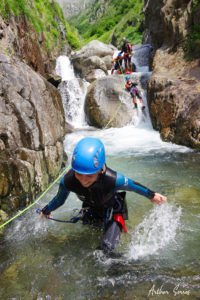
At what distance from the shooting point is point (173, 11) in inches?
602

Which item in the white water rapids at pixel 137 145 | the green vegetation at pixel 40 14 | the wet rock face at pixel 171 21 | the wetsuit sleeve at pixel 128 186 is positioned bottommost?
the white water rapids at pixel 137 145

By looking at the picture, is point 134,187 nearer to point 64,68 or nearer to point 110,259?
point 110,259

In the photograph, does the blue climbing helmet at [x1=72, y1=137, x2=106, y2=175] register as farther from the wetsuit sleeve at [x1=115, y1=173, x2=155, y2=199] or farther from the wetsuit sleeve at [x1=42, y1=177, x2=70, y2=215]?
the wetsuit sleeve at [x1=42, y1=177, x2=70, y2=215]

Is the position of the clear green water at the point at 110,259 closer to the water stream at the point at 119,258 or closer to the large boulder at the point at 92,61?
the water stream at the point at 119,258

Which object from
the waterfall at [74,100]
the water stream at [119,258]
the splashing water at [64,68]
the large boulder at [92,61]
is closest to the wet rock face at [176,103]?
the water stream at [119,258]

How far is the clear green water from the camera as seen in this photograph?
3.69 metres

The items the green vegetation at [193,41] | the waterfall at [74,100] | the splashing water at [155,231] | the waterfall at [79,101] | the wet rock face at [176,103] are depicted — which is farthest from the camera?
the waterfall at [74,100]

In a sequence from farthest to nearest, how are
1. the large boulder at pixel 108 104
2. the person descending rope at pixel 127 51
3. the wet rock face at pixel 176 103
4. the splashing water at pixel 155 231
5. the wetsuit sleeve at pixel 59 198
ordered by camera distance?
the person descending rope at pixel 127 51
the large boulder at pixel 108 104
the wet rock face at pixel 176 103
the splashing water at pixel 155 231
the wetsuit sleeve at pixel 59 198

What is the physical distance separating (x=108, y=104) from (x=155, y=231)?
37.0 feet

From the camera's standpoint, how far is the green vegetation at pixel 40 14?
12.9 meters

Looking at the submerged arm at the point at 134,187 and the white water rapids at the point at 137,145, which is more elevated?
the submerged arm at the point at 134,187

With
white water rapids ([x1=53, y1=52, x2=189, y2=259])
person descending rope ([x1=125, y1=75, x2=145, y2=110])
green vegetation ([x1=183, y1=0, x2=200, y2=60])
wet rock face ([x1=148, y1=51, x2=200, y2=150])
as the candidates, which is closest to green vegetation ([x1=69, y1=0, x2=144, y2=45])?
white water rapids ([x1=53, y1=52, x2=189, y2=259])

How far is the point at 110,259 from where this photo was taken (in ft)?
14.0

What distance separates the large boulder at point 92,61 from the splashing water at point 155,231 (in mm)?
16560
